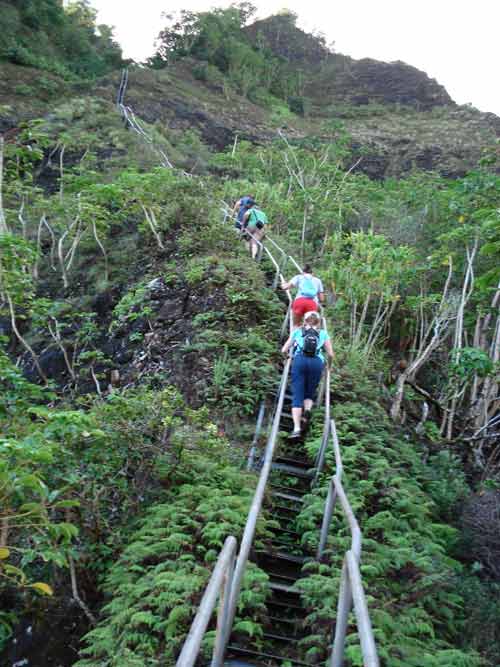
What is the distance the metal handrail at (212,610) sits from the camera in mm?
2246

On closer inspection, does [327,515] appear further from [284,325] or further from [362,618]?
[284,325]

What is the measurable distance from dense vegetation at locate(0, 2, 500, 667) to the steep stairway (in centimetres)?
19

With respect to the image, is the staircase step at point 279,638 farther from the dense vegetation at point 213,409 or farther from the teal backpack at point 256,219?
the teal backpack at point 256,219

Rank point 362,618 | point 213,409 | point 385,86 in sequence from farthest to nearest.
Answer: point 385,86 < point 213,409 < point 362,618

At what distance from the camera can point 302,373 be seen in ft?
24.2

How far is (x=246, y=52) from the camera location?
47688mm

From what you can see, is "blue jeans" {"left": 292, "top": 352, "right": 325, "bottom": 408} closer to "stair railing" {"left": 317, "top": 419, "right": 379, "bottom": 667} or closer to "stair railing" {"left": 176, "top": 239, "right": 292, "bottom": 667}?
"stair railing" {"left": 317, "top": 419, "right": 379, "bottom": 667}

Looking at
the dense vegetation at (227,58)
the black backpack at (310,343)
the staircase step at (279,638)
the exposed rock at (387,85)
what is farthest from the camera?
the exposed rock at (387,85)

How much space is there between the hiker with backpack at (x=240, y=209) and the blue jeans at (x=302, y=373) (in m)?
7.87

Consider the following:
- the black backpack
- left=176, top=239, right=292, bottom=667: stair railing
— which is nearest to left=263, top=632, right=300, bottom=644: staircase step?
left=176, top=239, right=292, bottom=667: stair railing

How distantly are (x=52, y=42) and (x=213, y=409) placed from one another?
41.9m

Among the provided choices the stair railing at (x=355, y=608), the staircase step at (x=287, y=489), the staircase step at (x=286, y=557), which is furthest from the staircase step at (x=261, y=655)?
the staircase step at (x=287, y=489)

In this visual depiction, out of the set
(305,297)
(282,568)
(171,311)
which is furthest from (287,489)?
(171,311)

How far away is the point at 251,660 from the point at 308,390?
389 centimetres
